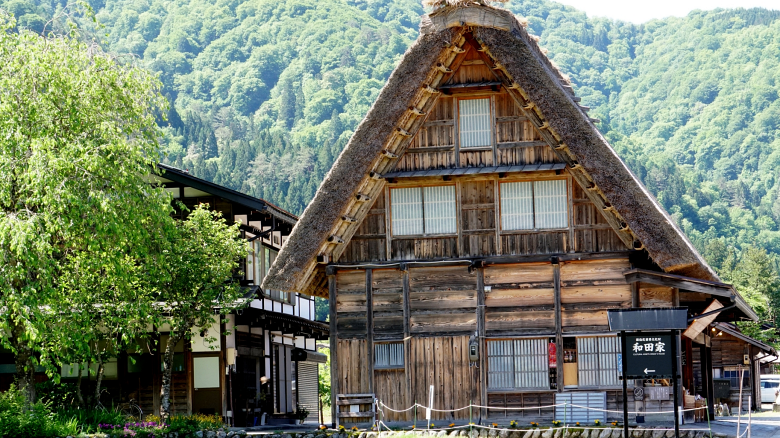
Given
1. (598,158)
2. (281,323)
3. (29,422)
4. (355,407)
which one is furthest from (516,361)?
(281,323)

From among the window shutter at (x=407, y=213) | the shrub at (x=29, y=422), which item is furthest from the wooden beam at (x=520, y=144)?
the shrub at (x=29, y=422)

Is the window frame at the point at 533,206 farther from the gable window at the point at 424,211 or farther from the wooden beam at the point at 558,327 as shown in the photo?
the gable window at the point at 424,211

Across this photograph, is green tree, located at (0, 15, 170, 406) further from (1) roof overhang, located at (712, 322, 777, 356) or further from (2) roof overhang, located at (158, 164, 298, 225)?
(1) roof overhang, located at (712, 322, 777, 356)

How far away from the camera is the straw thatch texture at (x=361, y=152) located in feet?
68.4

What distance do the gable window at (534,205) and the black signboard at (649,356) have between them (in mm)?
4869

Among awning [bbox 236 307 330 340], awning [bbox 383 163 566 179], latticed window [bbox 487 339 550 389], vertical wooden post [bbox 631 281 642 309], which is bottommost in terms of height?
latticed window [bbox 487 339 550 389]

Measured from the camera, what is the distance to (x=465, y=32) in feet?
69.0

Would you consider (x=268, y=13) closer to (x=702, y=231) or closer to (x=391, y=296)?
(x=702, y=231)

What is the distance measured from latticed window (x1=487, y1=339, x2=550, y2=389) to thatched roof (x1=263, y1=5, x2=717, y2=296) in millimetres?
3019

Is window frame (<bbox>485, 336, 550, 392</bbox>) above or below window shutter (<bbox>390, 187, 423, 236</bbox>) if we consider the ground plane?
below

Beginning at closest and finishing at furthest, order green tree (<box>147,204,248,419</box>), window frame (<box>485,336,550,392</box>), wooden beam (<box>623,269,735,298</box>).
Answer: wooden beam (<box>623,269,735,298</box>)
window frame (<box>485,336,550,392</box>)
green tree (<box>147,204,248,419</box>)

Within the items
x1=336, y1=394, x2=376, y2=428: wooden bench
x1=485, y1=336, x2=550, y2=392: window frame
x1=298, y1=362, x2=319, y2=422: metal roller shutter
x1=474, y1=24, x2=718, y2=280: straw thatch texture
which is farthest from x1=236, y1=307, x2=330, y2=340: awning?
x1=474, y1=24, x2=718, y2=280: straw thatch texture

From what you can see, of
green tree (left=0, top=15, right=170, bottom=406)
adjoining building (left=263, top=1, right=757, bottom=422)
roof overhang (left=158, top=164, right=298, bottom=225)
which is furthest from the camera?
roof overhang (left=158, top=164, right=298, bottom=225)

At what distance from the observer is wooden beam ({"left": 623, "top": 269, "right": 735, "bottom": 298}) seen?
19.3 metres
